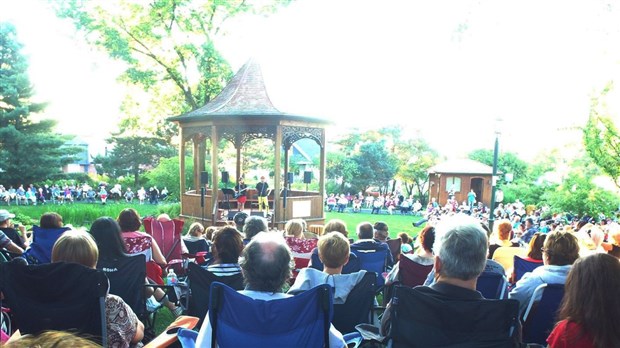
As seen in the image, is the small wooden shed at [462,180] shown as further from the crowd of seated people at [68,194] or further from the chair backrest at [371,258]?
the chair backrest at [371,258]

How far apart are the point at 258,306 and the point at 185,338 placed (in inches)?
29.1

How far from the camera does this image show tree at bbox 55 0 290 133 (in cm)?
2094

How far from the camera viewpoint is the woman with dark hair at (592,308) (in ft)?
7.13

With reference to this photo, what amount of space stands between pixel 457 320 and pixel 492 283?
4.16ft

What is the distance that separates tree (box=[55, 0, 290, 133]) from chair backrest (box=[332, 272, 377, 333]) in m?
19.6

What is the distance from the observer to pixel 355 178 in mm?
37031

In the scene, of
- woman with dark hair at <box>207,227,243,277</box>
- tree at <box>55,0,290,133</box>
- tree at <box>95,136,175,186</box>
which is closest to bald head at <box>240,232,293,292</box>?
woman with dark hair at <box>207,227,243,277</box>

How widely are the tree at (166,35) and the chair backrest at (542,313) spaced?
20152mm

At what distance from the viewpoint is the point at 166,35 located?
876 inches

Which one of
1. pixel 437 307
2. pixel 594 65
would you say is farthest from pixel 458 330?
pixel 594 65

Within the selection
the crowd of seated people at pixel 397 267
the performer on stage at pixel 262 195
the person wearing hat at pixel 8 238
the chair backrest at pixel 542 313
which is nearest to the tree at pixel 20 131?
the performer on stage at pixel 262 195

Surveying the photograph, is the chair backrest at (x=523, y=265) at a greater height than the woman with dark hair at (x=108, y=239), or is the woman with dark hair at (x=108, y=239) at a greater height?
the woman with dark hair at (x=108, y=239)

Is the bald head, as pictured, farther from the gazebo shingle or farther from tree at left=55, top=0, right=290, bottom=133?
tree at left=55, top=0, right=290, bottom=133

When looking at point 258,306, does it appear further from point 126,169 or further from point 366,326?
point 126,169
